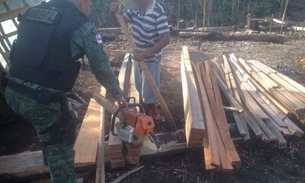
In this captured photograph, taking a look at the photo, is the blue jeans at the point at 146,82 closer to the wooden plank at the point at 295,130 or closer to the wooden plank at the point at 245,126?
the wooden plank at the point at 245,126

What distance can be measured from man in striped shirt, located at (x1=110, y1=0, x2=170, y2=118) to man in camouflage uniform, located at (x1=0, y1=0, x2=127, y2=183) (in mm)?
1450

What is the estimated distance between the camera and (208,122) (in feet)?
12.6

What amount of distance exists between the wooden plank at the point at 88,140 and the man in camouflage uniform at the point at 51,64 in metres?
0.47

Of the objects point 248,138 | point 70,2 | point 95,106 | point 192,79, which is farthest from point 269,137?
point 70,2

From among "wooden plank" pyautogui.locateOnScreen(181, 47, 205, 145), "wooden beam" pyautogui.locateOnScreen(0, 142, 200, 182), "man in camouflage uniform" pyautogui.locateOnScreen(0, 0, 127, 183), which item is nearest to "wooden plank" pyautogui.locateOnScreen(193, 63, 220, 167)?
"wooden plank" pyautogui.locateOnScreen(181, 47, 205, 145)

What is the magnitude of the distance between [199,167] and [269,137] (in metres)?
1.12

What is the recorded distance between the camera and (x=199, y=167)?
3.72m

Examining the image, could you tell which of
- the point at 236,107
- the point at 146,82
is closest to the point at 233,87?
the point at 236,107

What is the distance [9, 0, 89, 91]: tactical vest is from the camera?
2.37m

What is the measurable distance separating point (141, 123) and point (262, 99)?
319 centimetres

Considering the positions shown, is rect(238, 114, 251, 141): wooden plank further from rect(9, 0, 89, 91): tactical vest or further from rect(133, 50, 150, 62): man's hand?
rect(9, 0, 89, 91): tactical vest

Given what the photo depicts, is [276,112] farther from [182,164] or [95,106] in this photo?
[95,106]

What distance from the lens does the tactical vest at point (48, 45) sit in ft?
7.76

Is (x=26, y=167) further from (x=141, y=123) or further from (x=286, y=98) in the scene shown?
(x=286, y=98)
